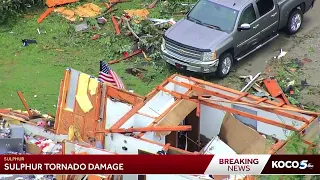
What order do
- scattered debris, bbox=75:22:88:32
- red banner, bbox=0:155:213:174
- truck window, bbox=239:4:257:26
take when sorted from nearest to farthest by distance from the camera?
red banner, bbox=0:155:213:174 < truck window, bbox=239:4:257:26 < scattered debris, bbox=75:22:88:32

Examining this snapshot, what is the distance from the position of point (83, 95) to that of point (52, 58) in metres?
5.87

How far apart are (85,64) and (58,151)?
5873mm

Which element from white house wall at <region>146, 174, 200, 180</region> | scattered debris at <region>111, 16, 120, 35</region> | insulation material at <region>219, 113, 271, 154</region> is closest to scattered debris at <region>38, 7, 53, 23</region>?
scattered debris at <region>111, 16, 120, 35</region>

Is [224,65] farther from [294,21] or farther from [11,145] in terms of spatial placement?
A: [11,145]

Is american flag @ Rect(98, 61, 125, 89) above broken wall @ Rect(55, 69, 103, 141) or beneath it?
above

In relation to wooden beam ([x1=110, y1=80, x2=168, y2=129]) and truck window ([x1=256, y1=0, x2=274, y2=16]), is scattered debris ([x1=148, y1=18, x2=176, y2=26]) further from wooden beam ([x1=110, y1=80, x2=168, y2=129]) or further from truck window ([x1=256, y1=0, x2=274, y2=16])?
wooden beam ([x1=110, y1=80, x2=168, y2=129])

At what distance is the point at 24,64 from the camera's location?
18844 millimetres

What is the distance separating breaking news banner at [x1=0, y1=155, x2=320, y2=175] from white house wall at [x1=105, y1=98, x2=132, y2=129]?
611 cm

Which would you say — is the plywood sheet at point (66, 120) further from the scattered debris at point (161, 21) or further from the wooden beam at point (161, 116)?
the scattered debris at point (161, 21)

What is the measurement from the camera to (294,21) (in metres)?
20.1

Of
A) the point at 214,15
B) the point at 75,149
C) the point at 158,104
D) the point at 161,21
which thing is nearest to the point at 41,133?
the point at 75,149

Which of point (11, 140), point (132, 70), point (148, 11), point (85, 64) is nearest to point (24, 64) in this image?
point (85, 64)

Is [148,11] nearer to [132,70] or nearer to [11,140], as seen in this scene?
[132,70]

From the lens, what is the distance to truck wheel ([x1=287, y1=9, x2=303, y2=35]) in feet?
65.4
